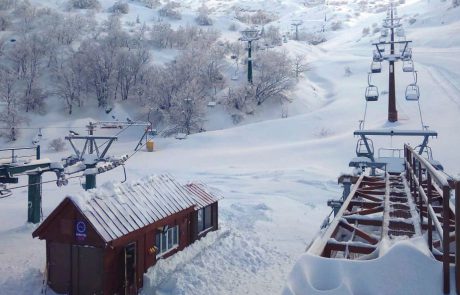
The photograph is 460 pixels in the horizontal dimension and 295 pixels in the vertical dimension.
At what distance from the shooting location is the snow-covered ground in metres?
13.8

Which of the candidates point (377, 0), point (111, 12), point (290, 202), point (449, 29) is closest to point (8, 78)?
point (111, 12)

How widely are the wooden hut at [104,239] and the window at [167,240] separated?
0.21 feet

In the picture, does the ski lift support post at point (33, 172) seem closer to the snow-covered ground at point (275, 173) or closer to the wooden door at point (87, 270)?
the snow-covered ground at point (275, 173)

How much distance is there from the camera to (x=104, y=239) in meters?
12.2

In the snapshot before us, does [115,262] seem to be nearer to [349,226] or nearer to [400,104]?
[349,226]

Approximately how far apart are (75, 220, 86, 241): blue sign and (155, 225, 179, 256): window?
2708 millimetres

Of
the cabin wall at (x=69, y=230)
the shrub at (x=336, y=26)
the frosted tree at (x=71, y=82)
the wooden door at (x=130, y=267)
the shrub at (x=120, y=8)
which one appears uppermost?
the shrub at (x=336, y=26)

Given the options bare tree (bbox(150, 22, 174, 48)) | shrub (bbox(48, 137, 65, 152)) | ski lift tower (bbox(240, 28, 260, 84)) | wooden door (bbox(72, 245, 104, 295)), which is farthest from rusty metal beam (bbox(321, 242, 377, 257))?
bare tree (bbox(150, 22, 174, 48))

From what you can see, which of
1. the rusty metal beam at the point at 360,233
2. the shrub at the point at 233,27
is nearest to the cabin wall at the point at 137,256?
the rusty metal beam at the point at 360,233

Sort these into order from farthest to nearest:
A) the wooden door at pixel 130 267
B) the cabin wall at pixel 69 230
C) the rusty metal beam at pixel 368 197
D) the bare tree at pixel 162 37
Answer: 1. the bare tree at pixel 162 37
2. the wooden door at pixel 130 267
3. the cabin wall at pixel 69 230
4. the rusty metal beam at pixel 368 197

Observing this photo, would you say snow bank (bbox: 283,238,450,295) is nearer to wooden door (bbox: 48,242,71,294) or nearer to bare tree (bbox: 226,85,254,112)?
wooden door (bbox: 48,242,71,294)

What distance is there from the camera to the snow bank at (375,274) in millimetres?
4184

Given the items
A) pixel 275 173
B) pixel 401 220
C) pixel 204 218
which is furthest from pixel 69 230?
pixel 275 173

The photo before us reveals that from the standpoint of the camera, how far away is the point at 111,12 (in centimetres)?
7744
